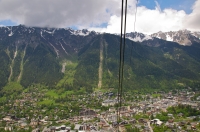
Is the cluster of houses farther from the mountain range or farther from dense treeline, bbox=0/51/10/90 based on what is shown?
dense treeline, bbox=0/51/10/90

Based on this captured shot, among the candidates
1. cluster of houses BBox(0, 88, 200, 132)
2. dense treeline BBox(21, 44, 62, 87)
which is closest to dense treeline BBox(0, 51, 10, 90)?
dense treeline BBox(21, 44, 62, 87)

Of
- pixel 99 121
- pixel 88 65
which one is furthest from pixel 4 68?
pixel 99 121

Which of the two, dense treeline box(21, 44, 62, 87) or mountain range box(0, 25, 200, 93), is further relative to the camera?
dense treeline box(21, 44, 62, 87)

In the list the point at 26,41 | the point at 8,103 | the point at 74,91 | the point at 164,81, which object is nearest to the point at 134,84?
the point at 164,81

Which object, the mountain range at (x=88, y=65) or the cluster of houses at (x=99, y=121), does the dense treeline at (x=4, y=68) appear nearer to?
the mountain range at (x=88, y=65)

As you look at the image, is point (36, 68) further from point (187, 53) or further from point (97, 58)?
point (187, 53)

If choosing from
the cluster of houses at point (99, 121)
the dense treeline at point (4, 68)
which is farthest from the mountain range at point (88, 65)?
the cluster of houses at point (99, 121)

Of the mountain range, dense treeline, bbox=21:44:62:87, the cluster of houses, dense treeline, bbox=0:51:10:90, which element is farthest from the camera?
dense treeline, bbox=21:44:62:87

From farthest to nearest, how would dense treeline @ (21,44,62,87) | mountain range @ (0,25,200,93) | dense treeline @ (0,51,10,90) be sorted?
dense treeline @ (21,44,62,87), dense treeline @ (0,51,10,90), mountain range @ (0,25,200,93)
